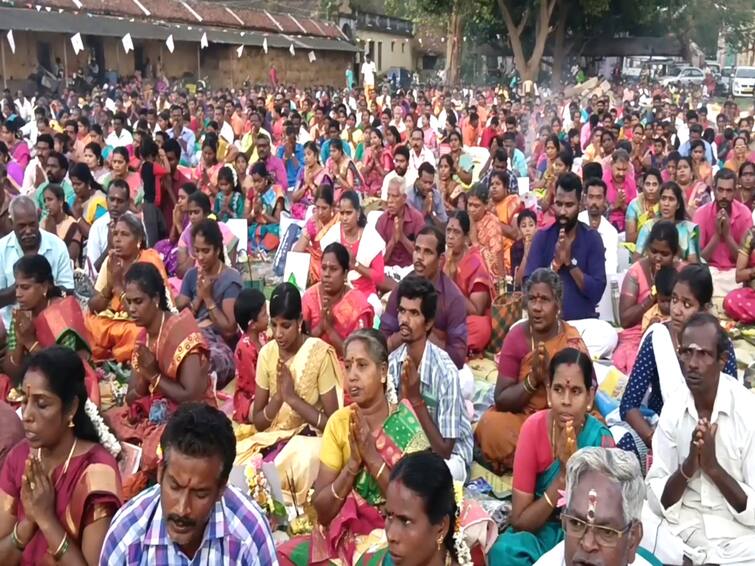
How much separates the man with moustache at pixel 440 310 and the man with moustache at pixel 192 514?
237cm

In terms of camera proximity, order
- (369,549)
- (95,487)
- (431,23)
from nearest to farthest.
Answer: (95,487), (369,549), (431,23)

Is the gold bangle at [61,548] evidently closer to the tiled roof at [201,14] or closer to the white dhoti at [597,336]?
the white dhoti at [597,336]

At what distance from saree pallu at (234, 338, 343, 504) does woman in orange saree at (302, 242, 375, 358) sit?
0.83 metres

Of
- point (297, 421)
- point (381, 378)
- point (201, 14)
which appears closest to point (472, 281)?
point (297, 421)

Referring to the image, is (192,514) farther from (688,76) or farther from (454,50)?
(688,76)

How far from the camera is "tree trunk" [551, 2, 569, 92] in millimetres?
29562

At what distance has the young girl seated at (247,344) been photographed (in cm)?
491

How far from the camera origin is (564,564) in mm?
2521

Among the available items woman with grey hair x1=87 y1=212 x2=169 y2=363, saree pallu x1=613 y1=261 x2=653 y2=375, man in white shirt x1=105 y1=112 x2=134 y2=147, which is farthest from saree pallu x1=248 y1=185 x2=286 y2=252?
saree pallu x1=613 y1=261 x2=653 y2=375

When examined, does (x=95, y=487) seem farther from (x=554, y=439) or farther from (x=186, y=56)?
(x=186, y=56)

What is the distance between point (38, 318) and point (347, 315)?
168 centimetres

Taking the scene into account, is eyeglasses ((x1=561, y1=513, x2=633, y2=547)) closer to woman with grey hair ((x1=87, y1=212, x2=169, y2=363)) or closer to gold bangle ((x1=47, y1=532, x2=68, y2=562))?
gold bangle ((x1=47, y1=532, x2=68, y2=562))

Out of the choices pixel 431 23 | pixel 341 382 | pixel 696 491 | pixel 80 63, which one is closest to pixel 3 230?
pixel 341 382

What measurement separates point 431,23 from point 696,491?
3289cm
